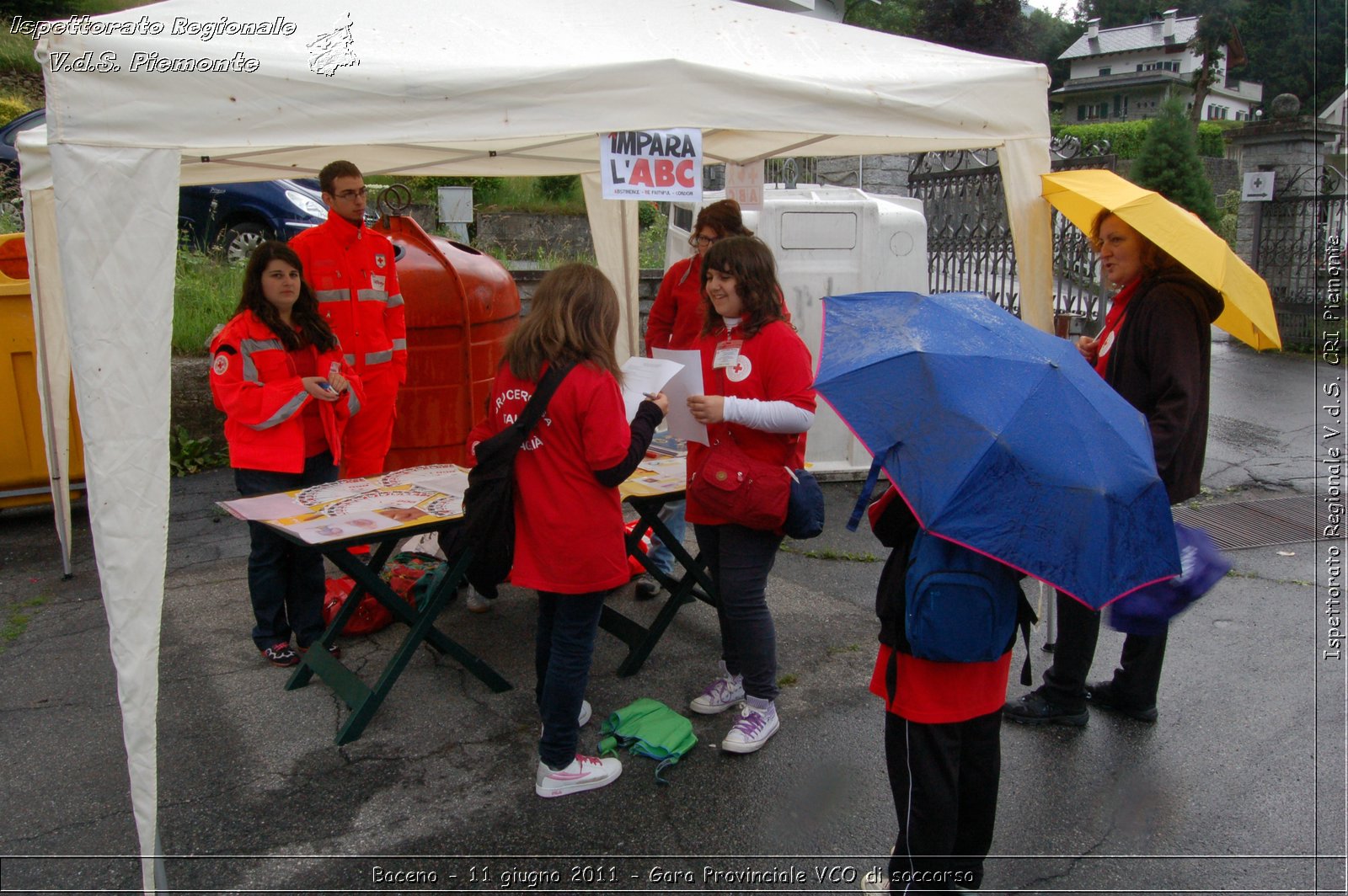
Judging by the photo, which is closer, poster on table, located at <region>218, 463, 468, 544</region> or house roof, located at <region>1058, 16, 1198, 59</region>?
poster on table, located at <region>218, 463, 468, 544</region>

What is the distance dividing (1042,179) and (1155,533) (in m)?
2.15

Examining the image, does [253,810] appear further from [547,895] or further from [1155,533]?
[1155,533]

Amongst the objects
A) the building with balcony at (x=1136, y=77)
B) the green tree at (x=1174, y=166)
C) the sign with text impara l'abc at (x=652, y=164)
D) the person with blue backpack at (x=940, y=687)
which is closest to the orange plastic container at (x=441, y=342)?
the sign with text impara l'abc at (x=652, y=164)

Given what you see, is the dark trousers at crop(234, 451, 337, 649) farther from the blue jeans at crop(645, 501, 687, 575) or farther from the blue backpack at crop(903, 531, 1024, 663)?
the blue backpack at crop(903, 531, 1024, 663)

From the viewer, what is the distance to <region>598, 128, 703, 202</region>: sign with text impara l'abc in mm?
3217

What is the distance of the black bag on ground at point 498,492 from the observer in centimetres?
265

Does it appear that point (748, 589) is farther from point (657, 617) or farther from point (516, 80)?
point (516, 80)

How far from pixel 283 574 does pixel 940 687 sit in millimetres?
2665

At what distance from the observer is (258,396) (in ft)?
11.4

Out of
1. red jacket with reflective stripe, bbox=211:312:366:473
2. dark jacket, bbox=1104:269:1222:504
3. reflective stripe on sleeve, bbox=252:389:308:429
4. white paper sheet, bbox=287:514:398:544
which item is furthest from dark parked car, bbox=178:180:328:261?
dark jacket, bbox=1104:269:1222:504

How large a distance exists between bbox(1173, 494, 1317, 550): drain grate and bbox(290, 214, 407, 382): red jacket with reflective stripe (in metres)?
4.54

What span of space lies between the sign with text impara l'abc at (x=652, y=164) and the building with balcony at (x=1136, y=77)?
211 feet

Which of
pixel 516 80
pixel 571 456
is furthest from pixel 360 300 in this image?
pixel 571 456

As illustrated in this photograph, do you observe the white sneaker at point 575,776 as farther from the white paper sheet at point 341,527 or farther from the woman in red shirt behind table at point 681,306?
the woman in red shirt behind table at point 681,306
